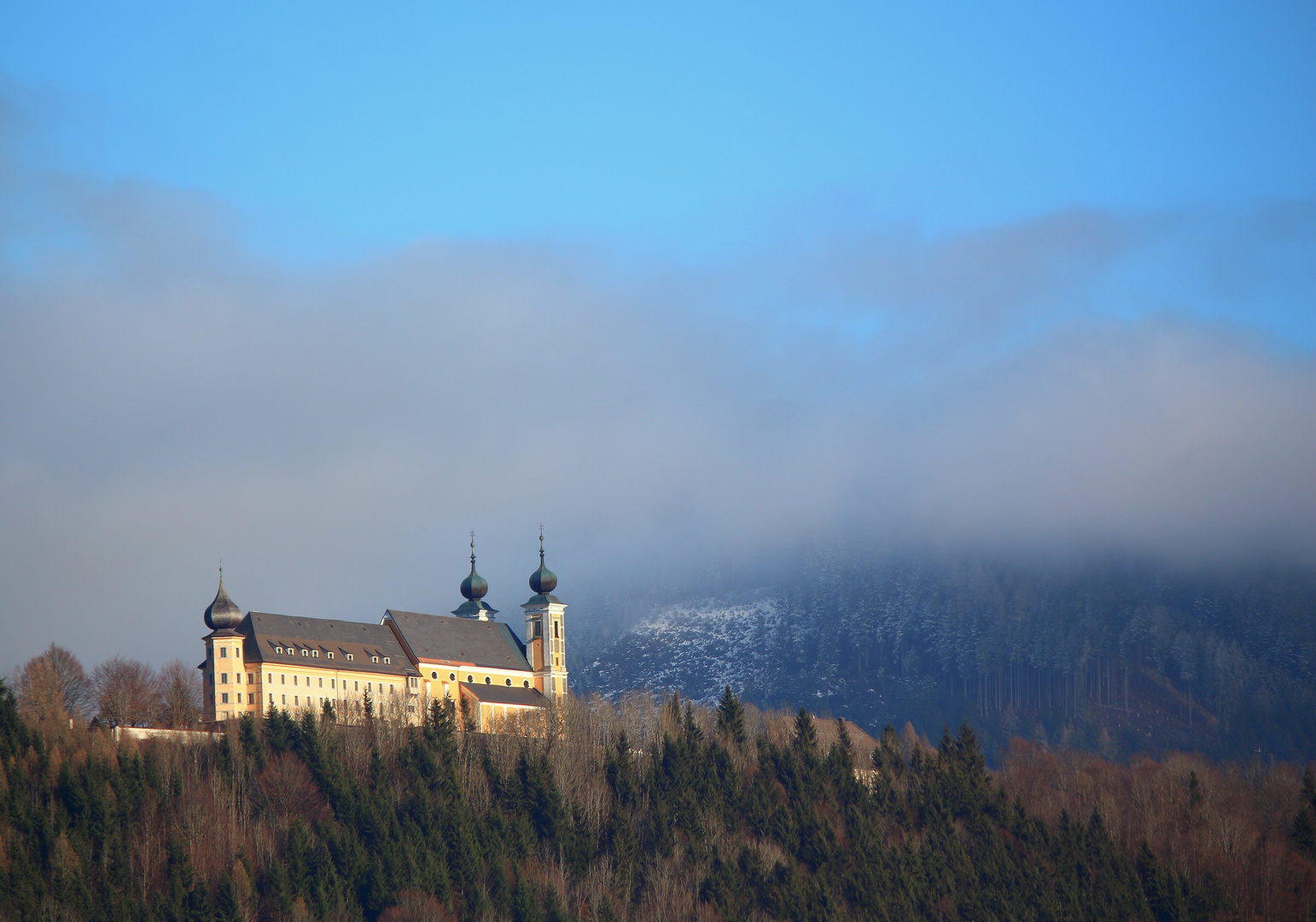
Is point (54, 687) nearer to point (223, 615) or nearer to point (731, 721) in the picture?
point (223, 615)

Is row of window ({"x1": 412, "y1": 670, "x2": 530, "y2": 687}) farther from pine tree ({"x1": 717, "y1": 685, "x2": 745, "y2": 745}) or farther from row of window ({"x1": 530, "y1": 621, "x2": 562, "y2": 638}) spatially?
pine tree ({"x1": 717, "y1": 685, "x2": 745, "y2": 745})

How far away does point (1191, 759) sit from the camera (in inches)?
5295

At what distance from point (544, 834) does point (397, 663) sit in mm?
23756

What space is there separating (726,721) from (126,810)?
37971 millimetres

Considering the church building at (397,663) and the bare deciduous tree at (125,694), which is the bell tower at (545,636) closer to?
the church building at (397,663)

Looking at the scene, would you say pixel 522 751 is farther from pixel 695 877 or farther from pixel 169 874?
pixel 169 874

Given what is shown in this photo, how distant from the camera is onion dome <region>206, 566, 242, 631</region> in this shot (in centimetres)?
10200

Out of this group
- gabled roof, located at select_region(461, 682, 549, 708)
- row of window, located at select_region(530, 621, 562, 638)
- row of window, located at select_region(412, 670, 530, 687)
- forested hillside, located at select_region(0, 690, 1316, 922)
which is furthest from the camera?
row of window, located at select_region(530, 621, 562, 638)

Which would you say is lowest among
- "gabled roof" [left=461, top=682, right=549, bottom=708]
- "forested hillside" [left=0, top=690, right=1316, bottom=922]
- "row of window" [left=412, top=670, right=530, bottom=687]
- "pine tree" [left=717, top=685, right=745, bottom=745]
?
"forested hillside" [left=0, top=690, right=1316, bottom=922]

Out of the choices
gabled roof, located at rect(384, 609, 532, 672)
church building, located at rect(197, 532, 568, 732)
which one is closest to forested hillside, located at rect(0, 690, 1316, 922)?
church building, located at rect(197, 532, 568, 732)

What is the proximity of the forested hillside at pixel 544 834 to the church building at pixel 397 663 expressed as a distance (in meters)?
7.26

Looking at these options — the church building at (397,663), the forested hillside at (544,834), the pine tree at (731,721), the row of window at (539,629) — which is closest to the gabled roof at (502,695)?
the church building at (397,663)

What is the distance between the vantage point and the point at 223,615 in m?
102

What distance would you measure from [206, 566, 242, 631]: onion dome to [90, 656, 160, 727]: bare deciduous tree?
546 cm
